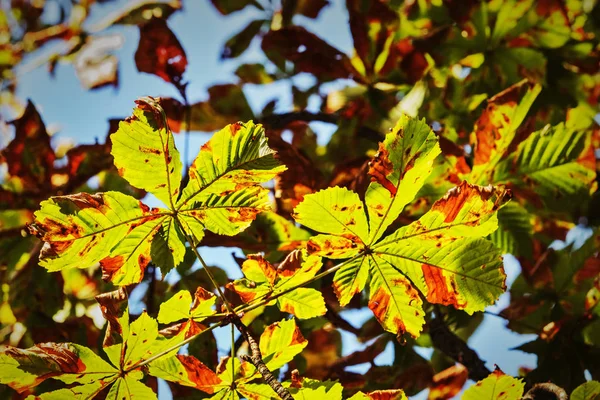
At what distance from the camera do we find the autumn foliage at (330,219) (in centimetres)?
50

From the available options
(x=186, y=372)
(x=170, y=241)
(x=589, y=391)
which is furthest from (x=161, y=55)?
(x=589, y=391)

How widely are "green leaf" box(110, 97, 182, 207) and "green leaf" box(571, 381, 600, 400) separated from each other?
18.6 inches

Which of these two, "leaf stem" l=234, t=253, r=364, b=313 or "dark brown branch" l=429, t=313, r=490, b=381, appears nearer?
"leaf stem" l=234, t=253, r=364, b=313

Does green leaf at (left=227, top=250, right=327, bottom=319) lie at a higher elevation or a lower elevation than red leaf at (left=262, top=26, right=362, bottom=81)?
lower

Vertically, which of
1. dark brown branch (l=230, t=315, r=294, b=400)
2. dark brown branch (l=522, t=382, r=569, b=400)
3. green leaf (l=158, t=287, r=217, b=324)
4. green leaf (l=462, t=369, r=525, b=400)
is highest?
green leaf (l=158, t=287, r=217, b=324)

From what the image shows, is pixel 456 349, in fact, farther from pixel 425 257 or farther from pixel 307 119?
pixel 307 119

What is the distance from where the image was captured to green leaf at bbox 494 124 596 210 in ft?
2.40

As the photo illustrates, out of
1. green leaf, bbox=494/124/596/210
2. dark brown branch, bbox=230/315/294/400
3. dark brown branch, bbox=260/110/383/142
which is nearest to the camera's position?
dark brown branch, bbox=230/315/294/400

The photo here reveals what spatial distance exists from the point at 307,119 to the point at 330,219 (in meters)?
0.54

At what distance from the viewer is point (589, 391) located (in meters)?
0.50

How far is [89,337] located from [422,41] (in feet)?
3.01

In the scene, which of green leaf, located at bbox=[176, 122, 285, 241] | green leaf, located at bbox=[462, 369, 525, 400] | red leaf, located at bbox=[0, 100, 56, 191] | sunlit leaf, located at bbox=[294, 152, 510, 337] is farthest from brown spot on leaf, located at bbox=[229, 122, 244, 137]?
red leaf, located at bbox=[0, 100, 56, 191]

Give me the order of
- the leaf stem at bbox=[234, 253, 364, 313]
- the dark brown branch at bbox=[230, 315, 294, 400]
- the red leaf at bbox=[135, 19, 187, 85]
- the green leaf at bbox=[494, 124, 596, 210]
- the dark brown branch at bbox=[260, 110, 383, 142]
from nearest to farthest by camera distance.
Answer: the dark brown branch at bbox=[230, 315, 294, 400]
the leaf stem at bbox=[234, 253, 364, 313]
the green leaf at bbox=[494, 124, 596, 210]
the red leaf at bbox=[135, 19, 187, 85]
the dark brown branch at bbox=[260, 110, 383, 142]

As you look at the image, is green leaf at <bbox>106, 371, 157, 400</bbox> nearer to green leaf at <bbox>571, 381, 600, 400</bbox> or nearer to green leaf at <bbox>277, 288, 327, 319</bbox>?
green leaf at <bbox>277, 288, 327, 319</bbox>
